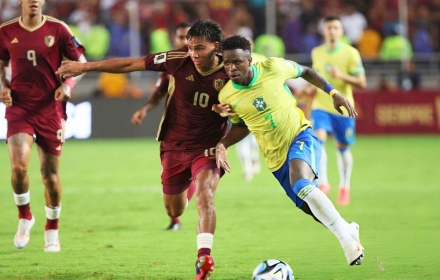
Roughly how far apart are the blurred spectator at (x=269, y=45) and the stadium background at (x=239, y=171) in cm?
4

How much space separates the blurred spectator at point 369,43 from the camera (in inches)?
904

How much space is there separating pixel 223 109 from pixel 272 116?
452 millimetres

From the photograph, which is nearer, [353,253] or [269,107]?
[353,253]

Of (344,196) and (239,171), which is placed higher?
(344,196)

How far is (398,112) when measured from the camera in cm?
2230

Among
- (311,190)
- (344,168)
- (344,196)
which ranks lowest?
(344,196)

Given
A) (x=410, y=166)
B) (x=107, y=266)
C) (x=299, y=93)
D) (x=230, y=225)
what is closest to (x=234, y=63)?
(x=107, y=266)

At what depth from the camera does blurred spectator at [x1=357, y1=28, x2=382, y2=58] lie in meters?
23.0

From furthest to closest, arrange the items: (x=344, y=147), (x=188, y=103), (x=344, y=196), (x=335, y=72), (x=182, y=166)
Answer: (x=344, y=147) → (x=344, y=196) → (x=335, y=72) → (x=182, y=166) → (x=188, y=103)

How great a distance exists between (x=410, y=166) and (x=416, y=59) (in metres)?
7.20

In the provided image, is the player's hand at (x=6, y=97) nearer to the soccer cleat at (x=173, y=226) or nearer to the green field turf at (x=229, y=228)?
the green field turf at (x=229, y=228)

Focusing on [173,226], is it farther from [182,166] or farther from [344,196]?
[344,196]

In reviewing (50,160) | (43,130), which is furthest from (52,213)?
(43,130)

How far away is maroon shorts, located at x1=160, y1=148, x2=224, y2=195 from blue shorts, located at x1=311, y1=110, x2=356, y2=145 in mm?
4657
